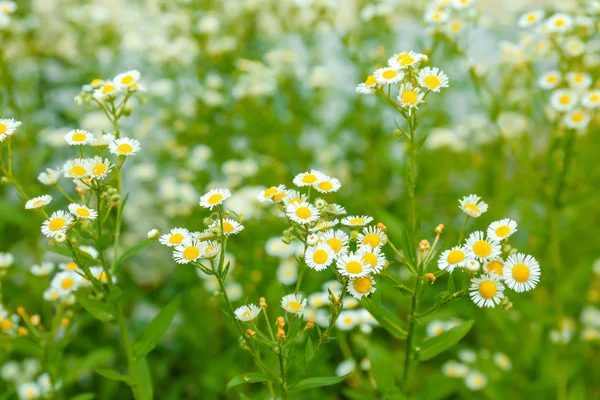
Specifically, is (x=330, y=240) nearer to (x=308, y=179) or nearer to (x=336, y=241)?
(x=336, y=241)

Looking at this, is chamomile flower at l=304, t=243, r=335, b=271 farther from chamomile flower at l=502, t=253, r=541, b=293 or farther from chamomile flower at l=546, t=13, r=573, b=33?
chamomile flower at l=546, t=13, r=573, b=33

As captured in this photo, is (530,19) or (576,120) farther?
(530,19)

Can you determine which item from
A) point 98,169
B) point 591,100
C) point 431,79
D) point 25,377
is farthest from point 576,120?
point 25,377

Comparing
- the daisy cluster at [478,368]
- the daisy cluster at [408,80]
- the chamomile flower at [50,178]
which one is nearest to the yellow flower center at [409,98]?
the daisy cluster at [408,80]

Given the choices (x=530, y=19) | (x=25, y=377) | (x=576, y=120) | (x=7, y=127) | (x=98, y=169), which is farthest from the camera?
(x=25, y=377)

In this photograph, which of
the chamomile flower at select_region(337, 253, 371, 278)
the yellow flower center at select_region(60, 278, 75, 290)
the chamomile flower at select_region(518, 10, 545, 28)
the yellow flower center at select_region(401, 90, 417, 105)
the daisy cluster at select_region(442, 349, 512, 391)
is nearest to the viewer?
the chamomile flower at select_region(337, 253, 371, 278)

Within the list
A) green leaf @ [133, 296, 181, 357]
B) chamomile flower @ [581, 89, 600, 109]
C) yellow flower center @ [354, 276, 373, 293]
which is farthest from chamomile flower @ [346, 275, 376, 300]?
chamomile flower @ [581, 89, 600, 109]

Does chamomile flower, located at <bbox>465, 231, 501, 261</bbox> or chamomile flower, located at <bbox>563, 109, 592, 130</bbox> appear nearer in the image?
chamomile flower, located at <bbox>465, 231, 501, 261</bbox>

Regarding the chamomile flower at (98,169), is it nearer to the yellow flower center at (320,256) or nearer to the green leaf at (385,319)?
the yellow flower center at (320,256)
